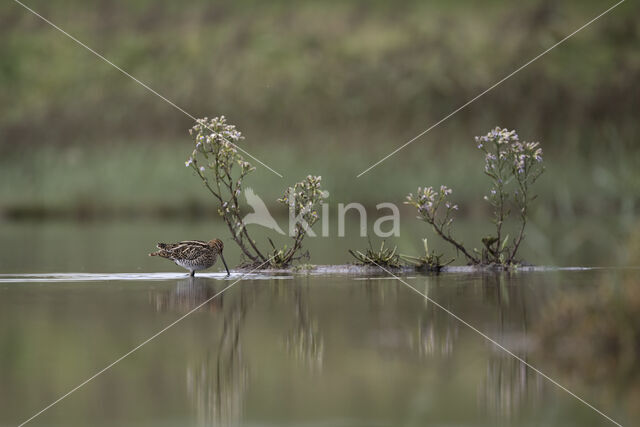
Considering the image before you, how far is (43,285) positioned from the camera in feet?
67.0

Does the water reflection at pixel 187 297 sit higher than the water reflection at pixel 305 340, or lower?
higher

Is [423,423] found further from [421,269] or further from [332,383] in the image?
[421,269]

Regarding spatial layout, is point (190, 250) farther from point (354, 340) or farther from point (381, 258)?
point (354, 340)

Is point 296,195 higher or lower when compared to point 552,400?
higher

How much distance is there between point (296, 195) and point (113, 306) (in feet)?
20.2

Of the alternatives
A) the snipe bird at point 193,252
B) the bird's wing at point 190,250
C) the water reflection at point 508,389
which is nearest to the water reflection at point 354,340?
the water reflection at point 508,389

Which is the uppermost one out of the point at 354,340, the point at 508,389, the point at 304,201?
the point at 304,201

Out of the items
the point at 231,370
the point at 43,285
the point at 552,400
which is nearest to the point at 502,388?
the point at 552,400

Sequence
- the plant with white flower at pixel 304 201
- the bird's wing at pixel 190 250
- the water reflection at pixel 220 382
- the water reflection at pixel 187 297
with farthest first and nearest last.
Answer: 1. the plant with white flower at pixel 304 201
2. the bird's wing at pixel 190 250
3. the water reflection at pixel 187 297
4. the water reflection at pixel 220 382

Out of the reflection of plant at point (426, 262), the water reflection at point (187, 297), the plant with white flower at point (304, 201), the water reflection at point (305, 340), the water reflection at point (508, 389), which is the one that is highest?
the plant with white flower at point (304, 201)

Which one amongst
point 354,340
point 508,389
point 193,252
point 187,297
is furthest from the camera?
point 193,252

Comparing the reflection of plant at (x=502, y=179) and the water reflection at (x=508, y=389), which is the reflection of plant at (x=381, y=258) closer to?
the reflection of plant at (x=502, y=179)

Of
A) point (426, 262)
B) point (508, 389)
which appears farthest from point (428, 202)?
point (508, 389)

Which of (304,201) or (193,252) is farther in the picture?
(304,201)
